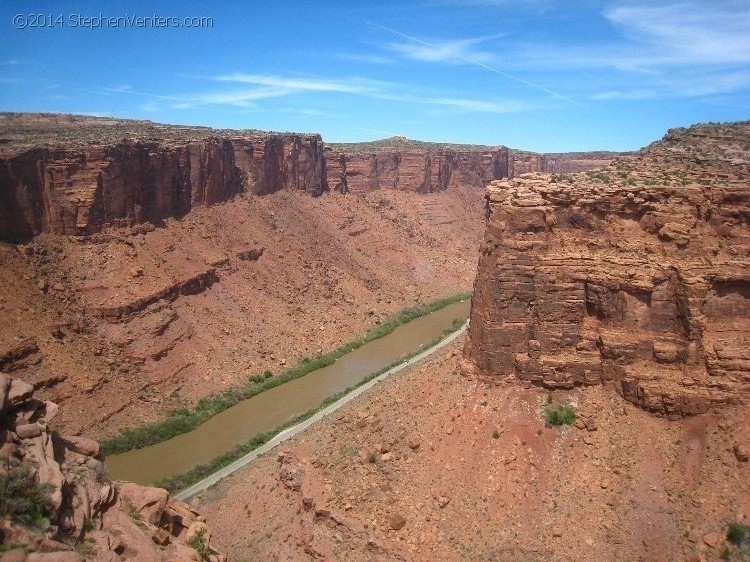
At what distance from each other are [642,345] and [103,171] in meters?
34.1

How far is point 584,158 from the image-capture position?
331 ft

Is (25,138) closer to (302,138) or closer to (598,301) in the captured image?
(302,138)

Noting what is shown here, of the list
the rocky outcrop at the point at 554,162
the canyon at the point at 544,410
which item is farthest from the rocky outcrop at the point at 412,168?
the canyon at the point at 544,410

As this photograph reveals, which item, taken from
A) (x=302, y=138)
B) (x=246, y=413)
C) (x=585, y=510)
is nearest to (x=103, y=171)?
(x=246, y=413)

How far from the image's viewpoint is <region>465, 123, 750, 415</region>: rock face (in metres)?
17.4

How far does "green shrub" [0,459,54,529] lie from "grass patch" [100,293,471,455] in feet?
62.3

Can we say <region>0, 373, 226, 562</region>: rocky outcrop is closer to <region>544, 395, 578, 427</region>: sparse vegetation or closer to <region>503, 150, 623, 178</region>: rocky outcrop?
<region>544, 395, 578, 427</region>: sparse vegetation

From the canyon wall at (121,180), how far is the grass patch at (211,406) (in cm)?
1397

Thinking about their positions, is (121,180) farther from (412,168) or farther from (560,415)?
(412,168)

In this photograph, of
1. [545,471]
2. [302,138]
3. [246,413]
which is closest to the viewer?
[545,471]

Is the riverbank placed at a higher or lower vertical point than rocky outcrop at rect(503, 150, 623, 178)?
lower

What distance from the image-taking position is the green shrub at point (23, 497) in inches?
351

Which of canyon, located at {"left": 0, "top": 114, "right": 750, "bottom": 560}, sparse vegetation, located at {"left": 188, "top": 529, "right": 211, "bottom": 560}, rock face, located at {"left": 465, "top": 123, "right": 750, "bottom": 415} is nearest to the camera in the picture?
sparse vegetation, located at {"left": 188, "top": 529, "right": 211, "bottom": 560}

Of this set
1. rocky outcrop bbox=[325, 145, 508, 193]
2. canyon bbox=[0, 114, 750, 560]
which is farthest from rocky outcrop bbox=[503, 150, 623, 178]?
canyon bbox=[0, 114, 750, 560]
